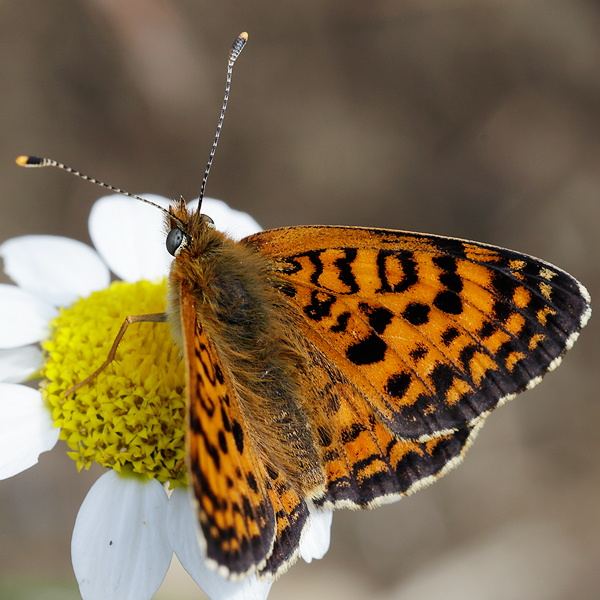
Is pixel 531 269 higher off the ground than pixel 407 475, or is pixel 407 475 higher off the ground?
pixel 531 269

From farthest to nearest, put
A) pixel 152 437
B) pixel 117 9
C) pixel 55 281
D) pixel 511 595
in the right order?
pixel 117 9 < pixel 511 595 < pixel 55 281 < pixel 152 437

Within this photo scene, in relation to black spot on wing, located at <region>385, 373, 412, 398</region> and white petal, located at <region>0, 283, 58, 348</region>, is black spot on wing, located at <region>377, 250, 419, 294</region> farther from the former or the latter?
white petal, located at <region>0, 283, 58, 348</region>

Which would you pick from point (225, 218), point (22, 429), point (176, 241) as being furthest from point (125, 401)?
point (225, 218)

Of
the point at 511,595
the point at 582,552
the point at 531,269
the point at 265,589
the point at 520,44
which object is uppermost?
the point at 520,44

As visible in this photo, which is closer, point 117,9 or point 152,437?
point 152,437

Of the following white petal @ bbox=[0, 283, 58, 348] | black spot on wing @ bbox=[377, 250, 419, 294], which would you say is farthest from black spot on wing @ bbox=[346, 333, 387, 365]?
white petal @ bbox=[0, 283, 58, 348]

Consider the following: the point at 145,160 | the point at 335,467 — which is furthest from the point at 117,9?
the point at 335,467

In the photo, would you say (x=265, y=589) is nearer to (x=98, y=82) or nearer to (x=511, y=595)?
(x=511, y=595)
